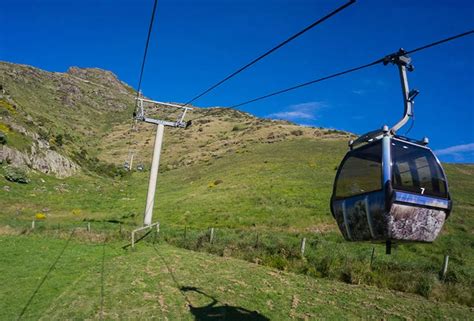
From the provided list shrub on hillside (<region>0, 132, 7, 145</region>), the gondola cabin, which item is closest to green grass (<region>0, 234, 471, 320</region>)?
the gondola cabin

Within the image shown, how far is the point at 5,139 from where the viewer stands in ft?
196

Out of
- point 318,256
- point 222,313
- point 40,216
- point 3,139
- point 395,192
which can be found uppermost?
point 3,139

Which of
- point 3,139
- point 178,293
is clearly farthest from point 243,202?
point 3,139

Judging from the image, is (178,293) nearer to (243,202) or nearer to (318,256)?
(318,256)

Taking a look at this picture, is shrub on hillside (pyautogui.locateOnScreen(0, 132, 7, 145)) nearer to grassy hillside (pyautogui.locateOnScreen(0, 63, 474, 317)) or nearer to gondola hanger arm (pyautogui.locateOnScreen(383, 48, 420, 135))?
grassy hillside (pyautogui.locateOnScreen(0, 63, 474, 317))

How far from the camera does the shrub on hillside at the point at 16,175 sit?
54250mm

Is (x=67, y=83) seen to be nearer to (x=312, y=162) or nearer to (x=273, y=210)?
(x=312, y=162)

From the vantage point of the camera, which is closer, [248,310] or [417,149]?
[417,149]

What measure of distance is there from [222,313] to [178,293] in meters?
3.16

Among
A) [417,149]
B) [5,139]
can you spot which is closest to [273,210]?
[417,149]

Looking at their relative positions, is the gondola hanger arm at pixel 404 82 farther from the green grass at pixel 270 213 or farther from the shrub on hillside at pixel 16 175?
the shrub on hillside at pixel 16 175

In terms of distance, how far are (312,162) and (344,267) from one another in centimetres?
4921

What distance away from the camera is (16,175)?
180ft

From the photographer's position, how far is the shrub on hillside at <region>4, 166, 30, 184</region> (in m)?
54.2
